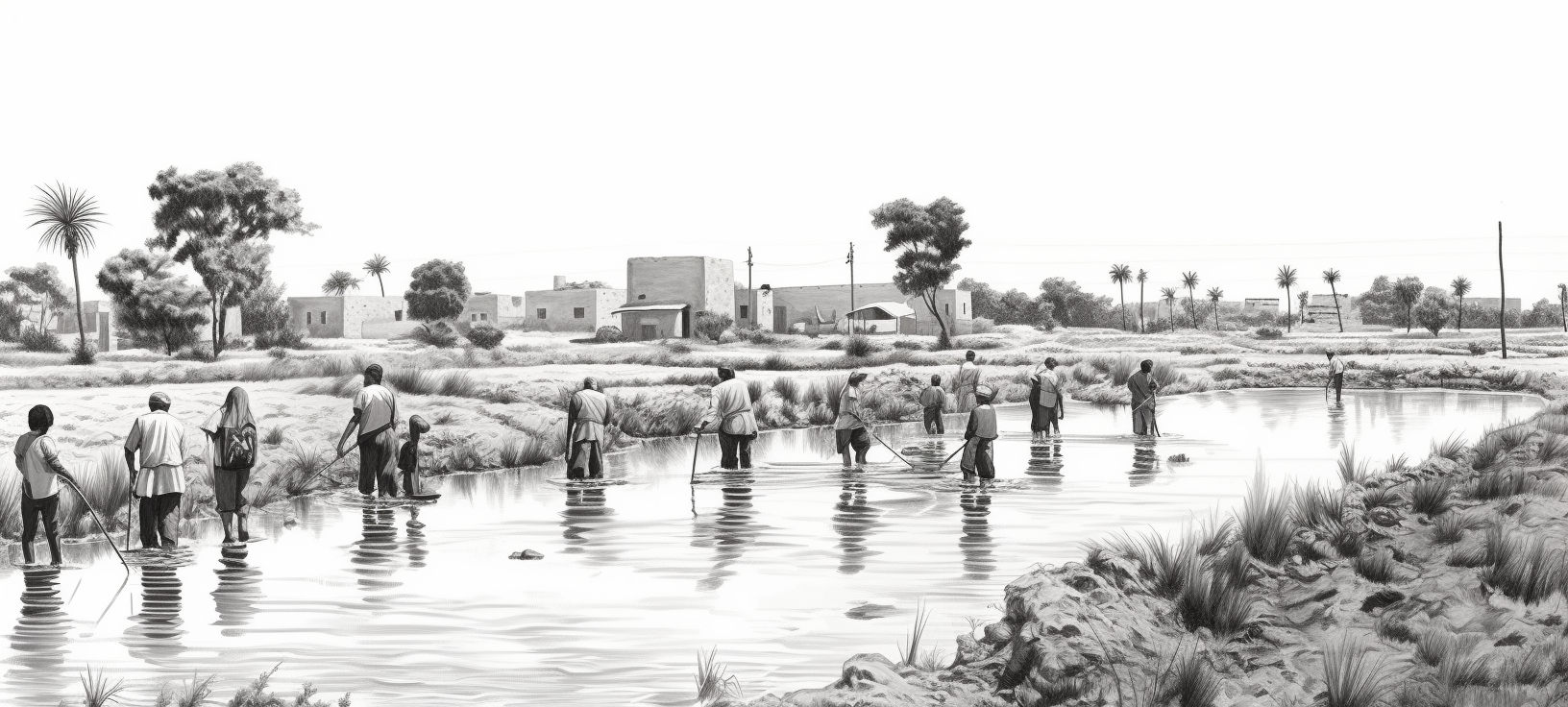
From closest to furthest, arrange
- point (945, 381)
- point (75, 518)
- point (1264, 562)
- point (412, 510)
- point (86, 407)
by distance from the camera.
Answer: point (1264, 562) → point (75, 518) → point (412, 510) → point (86, 407) → point (945, 381)

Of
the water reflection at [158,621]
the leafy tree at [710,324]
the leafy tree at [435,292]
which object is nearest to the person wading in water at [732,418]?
the water reflection at [158,621]

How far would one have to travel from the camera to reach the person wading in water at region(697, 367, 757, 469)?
18.7 meters

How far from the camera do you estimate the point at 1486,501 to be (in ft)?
42.6

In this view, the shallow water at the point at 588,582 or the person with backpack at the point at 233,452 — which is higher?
the person with backpack at the point at 233,452

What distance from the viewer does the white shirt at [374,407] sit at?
15.6m

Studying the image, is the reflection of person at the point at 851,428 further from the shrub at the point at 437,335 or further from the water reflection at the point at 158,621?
the shrub at the point at 437,335

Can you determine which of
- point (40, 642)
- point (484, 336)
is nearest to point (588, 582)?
point (40, 642)

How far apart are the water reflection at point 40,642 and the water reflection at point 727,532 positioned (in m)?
4.57

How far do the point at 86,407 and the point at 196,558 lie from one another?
1536cm

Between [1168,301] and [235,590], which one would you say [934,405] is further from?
[1168,301]

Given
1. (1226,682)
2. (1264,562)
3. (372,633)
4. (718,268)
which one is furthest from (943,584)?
(718,268)

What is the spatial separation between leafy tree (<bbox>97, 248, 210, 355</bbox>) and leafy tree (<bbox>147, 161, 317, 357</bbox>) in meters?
1.15

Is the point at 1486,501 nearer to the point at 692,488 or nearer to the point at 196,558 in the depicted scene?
the point at 692,488

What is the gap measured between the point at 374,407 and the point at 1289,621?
10.6 m
